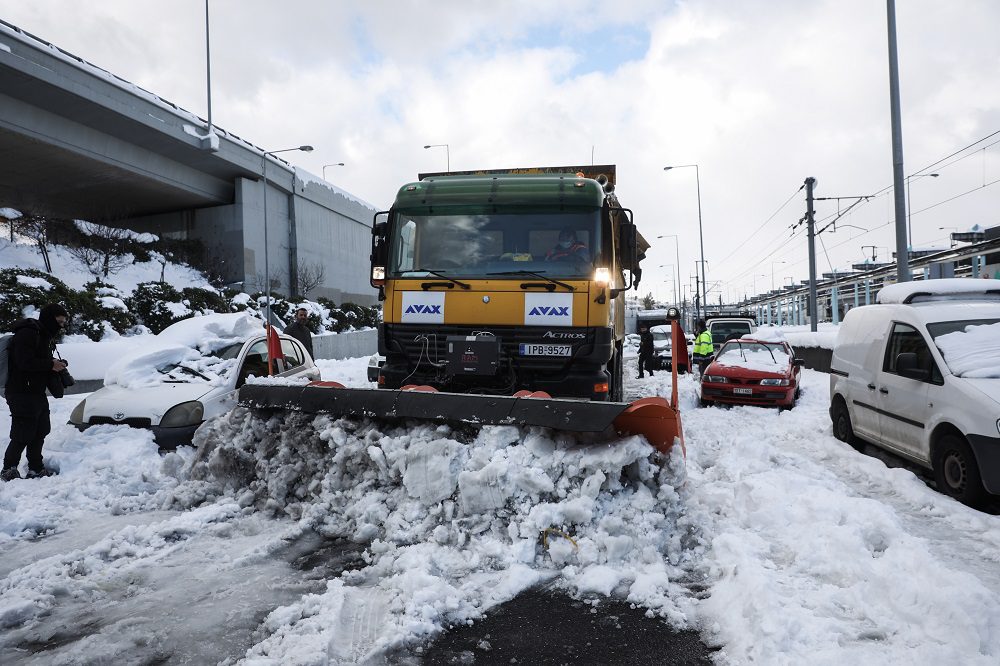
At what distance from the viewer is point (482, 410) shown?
424 cm

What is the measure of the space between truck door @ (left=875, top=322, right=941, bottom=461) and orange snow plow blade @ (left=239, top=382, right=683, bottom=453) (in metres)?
3.35

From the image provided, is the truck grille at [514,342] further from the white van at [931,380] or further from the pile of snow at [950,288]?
the pile of snow at [950,288]

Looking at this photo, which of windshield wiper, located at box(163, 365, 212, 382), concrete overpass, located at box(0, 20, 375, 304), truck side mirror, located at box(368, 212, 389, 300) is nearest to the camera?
truck side mirror, located at box(368, 212, 389, 300)

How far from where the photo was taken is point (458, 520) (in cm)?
396

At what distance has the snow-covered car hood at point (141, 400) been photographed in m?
6.77

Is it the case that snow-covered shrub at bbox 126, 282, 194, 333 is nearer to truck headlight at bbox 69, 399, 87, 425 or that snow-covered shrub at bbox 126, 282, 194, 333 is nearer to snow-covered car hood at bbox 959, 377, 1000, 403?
truck headlight at bbox 69, 399, 87, 425

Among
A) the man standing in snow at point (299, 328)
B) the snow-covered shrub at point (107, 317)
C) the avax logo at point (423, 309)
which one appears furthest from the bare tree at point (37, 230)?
the avax logo at point (423, 309)

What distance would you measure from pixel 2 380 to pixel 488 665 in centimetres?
621

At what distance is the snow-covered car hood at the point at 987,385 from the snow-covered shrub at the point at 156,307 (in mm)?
20158

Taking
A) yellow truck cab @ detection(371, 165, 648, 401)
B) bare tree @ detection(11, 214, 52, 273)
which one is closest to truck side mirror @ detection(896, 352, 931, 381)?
yellow truck cab @ detection(371, 165, 648, 401)

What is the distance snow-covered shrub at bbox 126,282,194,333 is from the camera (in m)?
18.8

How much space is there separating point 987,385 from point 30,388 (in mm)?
9224

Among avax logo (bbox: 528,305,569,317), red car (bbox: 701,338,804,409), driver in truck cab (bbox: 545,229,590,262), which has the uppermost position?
driver in truck cab (bbox: 545,229,590,262)

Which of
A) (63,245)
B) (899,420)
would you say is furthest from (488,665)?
(63,245)
